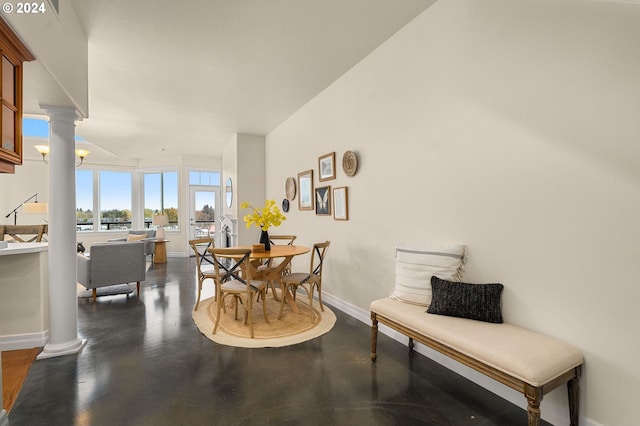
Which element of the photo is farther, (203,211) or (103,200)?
(203,211)

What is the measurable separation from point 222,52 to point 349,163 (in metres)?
1.84

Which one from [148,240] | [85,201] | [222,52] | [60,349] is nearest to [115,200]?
[85,201]

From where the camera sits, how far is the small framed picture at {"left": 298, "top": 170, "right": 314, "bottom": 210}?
4477mm

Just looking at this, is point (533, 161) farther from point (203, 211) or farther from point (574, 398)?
point (203, 211)

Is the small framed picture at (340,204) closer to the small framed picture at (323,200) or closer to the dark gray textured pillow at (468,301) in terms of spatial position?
the small framed picture at (323,200)

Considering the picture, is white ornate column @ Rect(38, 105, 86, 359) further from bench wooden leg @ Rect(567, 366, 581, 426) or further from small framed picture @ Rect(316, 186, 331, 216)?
bench wooden leg @ Rect(567, 366, 581, 426)

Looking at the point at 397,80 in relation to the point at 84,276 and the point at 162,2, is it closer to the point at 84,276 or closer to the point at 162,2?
the point at 162,2

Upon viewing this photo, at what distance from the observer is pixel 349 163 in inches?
139

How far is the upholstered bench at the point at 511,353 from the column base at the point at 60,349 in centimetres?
300

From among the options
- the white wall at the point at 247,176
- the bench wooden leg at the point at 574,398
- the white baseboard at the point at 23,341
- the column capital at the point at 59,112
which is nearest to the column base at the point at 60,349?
the white baseboard at the point at 23,341

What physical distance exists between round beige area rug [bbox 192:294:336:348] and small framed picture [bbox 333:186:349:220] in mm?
1220

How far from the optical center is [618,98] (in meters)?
1.49

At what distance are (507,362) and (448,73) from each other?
2.08m

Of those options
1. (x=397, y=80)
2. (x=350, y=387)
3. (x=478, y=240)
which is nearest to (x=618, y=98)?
(x=478, y=240)
